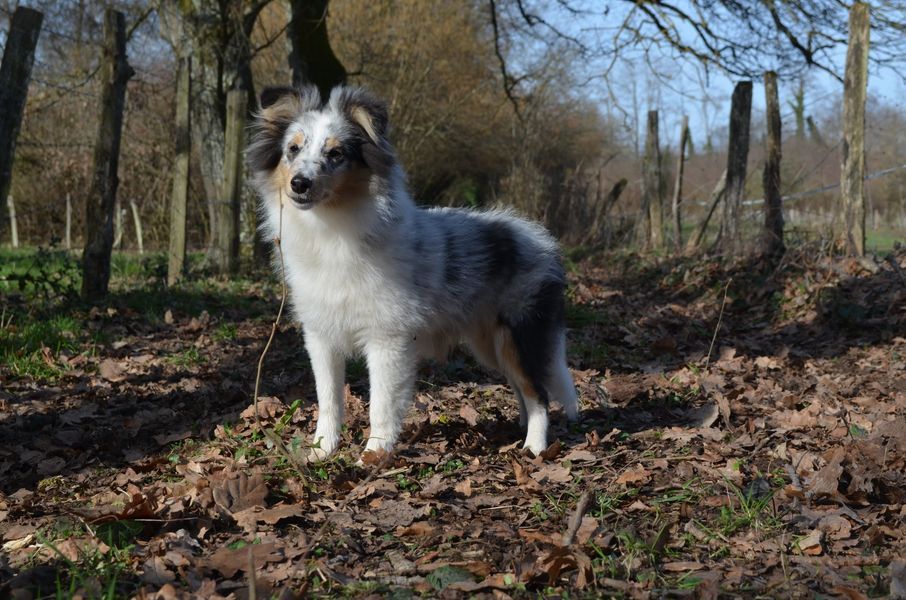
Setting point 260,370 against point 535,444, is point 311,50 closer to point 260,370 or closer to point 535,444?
point 535,444

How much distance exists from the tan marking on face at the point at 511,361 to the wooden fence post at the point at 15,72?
547 cm

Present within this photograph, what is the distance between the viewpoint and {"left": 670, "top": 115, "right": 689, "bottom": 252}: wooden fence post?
15.0 meters

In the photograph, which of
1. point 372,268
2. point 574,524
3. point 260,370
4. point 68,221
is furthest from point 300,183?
point 68,221

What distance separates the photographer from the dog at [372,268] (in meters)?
4.57

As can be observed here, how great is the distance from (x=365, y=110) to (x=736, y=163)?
9089mm

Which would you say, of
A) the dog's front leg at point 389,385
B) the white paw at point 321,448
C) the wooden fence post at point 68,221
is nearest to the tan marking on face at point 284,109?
the dog's front leg at point 389,385

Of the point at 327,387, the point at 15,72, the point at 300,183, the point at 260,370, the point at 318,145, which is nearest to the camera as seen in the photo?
the point at 260,370

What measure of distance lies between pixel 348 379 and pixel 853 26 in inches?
295

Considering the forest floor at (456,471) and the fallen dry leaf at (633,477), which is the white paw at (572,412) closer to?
the forest floor at (456,471)

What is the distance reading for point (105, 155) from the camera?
8781 mm

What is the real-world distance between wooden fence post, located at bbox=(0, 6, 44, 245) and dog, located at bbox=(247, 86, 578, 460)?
13.6ft

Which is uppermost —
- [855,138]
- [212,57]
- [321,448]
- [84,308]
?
[212,57]

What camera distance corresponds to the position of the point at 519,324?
5.20 meters

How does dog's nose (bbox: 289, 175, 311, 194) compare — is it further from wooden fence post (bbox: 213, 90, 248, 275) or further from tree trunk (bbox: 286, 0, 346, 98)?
tree trunk (bbox: 286, 0, 346, 98)
